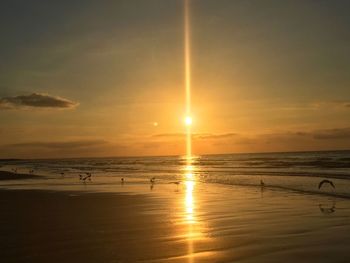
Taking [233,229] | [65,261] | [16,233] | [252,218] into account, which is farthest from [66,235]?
[252,218]

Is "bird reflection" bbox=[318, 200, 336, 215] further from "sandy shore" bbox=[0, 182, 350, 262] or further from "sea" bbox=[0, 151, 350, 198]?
"sea" bbox=[0, 151, 350, 198]

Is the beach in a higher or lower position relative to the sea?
lower

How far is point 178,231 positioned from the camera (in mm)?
12273

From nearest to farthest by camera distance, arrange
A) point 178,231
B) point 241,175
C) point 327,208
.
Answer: point 178,231 → point 327,208 → point 241,175

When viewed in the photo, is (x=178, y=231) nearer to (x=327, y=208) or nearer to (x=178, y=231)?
(x=178, y=231)

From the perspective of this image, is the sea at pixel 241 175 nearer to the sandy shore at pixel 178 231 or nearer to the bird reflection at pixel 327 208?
the bird reflection at pixel 327 208

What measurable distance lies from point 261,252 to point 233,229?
115 inches

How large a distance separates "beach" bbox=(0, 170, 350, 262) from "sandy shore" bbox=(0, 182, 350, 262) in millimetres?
21

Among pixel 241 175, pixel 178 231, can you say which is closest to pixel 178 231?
pixel 178 231

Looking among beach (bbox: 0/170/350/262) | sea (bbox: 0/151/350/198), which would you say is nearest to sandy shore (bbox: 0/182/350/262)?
beach (bbox: 0/170/350/262)

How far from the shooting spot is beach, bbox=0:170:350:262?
9344 millimetres

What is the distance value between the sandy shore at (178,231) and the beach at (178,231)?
0.07 ft

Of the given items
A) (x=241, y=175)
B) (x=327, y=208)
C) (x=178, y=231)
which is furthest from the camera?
(x=241, y=175)

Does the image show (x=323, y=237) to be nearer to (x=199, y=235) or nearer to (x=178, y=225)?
(x=199, y=235)
